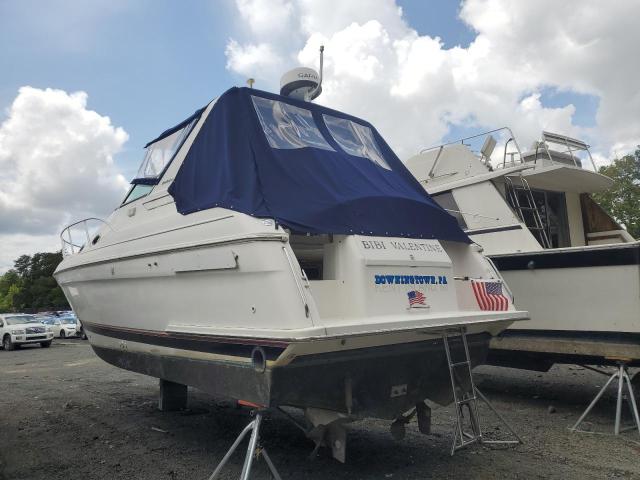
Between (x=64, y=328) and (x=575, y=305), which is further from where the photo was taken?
(x=64, y=328)


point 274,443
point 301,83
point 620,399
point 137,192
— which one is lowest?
point 274,443

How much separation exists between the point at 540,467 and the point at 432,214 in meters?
2.22

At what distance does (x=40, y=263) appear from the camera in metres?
63.3

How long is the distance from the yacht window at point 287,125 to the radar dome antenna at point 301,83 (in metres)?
0.42

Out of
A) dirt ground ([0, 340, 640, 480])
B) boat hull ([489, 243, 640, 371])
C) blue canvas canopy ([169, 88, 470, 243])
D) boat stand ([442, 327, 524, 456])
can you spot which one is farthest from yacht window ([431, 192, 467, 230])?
boat stand ([442, 327, 524, 456])

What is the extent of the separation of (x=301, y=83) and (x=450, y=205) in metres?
3.47

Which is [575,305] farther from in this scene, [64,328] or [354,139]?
[64,328]

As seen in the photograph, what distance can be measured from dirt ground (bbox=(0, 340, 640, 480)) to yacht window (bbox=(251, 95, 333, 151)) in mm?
2658

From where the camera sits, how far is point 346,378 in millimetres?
3426

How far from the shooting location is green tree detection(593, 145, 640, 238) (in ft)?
74.2

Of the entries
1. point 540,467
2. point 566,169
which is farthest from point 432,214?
point 566,169

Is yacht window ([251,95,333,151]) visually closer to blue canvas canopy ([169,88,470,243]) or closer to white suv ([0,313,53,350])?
blue canvas canopy ([169,88,470,243])

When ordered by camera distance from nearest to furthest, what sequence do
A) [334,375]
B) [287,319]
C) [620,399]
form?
[287,319] → [334,375] → [620,399]

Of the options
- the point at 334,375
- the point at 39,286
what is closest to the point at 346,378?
the point at 334,375
